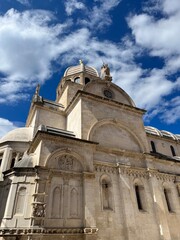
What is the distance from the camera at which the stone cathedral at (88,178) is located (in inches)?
438

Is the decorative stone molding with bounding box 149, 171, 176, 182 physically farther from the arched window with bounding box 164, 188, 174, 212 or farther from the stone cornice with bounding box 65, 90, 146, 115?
the stone cornice with bounding box 65, 90, 146, 115

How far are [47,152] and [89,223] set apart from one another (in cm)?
529

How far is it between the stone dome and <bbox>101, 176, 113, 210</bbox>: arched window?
8.94 metres

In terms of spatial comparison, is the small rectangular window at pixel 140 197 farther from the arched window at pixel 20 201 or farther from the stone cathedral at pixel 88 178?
the arched window at pixel 20 201

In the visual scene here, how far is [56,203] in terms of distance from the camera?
460 inches

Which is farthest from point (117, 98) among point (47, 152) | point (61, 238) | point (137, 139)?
point (61, 238)

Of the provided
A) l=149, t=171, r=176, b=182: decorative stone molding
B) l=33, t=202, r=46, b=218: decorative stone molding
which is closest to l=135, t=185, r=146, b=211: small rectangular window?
l=149, t=171, r=176, b=182: decorative stone molding

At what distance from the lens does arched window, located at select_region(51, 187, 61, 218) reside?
37.1ft

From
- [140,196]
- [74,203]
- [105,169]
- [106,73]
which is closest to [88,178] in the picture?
[74,203]

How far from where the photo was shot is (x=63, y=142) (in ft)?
45.6

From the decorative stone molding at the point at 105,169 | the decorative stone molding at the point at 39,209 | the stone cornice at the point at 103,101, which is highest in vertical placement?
the stone cornice at the point at 103,101

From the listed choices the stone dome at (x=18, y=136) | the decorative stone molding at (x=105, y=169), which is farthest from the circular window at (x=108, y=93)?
the stone dome at (x=18, y=136)

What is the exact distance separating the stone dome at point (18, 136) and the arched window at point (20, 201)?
7.84 metres

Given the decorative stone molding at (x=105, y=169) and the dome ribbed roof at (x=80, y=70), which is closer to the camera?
the decorative stone molding at (x=105, y=169)
